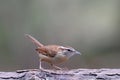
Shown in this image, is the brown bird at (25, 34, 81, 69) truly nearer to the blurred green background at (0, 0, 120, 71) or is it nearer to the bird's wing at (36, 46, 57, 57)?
the bird's wing at (36, 46, 57, 57)

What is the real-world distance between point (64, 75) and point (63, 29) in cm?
919

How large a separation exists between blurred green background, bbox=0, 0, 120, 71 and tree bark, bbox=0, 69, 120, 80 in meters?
7.18

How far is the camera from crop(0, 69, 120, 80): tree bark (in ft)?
15.2

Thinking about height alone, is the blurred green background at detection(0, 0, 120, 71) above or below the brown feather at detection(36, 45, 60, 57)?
above

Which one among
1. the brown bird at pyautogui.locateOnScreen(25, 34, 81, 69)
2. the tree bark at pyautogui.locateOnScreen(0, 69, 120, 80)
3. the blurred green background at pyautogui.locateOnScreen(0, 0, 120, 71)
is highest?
the blurred green background at pyautogui.locateOnScreen(0, 0, 120, 71)

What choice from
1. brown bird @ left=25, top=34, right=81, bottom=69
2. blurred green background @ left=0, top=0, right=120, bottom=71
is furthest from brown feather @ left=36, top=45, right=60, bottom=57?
blurred green background @ left=0, top=0, right=120, bottom=71

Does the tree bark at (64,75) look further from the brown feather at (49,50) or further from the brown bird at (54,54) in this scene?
the brown feather at (49,50)

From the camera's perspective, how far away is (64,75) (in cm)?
474

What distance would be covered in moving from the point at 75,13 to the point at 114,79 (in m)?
9.70

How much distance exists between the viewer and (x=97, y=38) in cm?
1402

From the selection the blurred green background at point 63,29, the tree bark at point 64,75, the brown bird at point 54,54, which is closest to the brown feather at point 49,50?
the brown bird at point 54,54

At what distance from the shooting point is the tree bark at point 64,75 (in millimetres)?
4645

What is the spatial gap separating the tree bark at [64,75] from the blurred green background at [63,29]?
7185 millimetres

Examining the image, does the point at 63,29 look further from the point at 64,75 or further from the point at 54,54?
the point at 64,75
